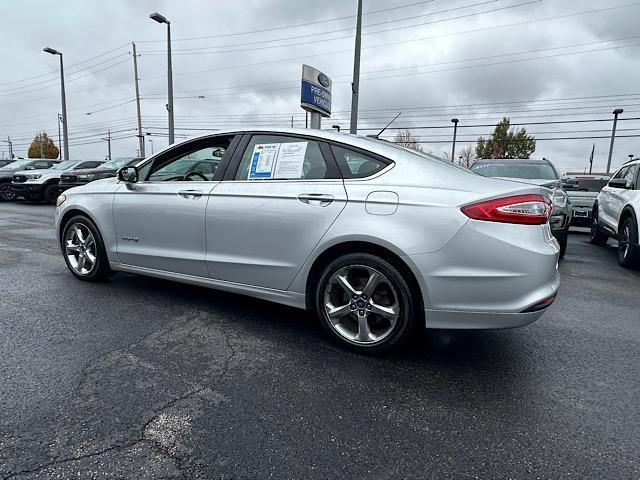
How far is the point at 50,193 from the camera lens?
47.9ft

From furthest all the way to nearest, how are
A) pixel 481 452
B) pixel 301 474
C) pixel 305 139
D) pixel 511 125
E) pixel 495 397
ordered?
pixel 511 125
pixel 305 139
pixel 495 397
pixel 481 452
pixel 301 474

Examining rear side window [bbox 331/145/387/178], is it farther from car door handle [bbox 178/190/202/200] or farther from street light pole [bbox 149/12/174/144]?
street light pole [bbox 149/12/174/144]

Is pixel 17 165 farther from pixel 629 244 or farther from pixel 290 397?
pixel 629 244

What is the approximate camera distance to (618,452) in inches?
76.7

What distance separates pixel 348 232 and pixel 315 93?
11.7 meters

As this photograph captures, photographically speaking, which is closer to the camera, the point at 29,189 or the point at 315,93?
the point at 315,93

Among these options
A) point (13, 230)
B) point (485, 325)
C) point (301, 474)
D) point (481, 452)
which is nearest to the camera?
point (301, 474)

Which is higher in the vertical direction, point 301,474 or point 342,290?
point 342,290

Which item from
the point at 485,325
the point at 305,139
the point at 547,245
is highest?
the point at 305,139

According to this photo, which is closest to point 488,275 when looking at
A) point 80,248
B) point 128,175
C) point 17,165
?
point 128,175

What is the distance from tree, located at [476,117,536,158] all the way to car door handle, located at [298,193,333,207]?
49278mm

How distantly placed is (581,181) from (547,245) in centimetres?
1240

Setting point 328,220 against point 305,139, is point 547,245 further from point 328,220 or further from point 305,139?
point 305,139

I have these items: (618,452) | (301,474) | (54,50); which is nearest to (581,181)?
(618,452)
